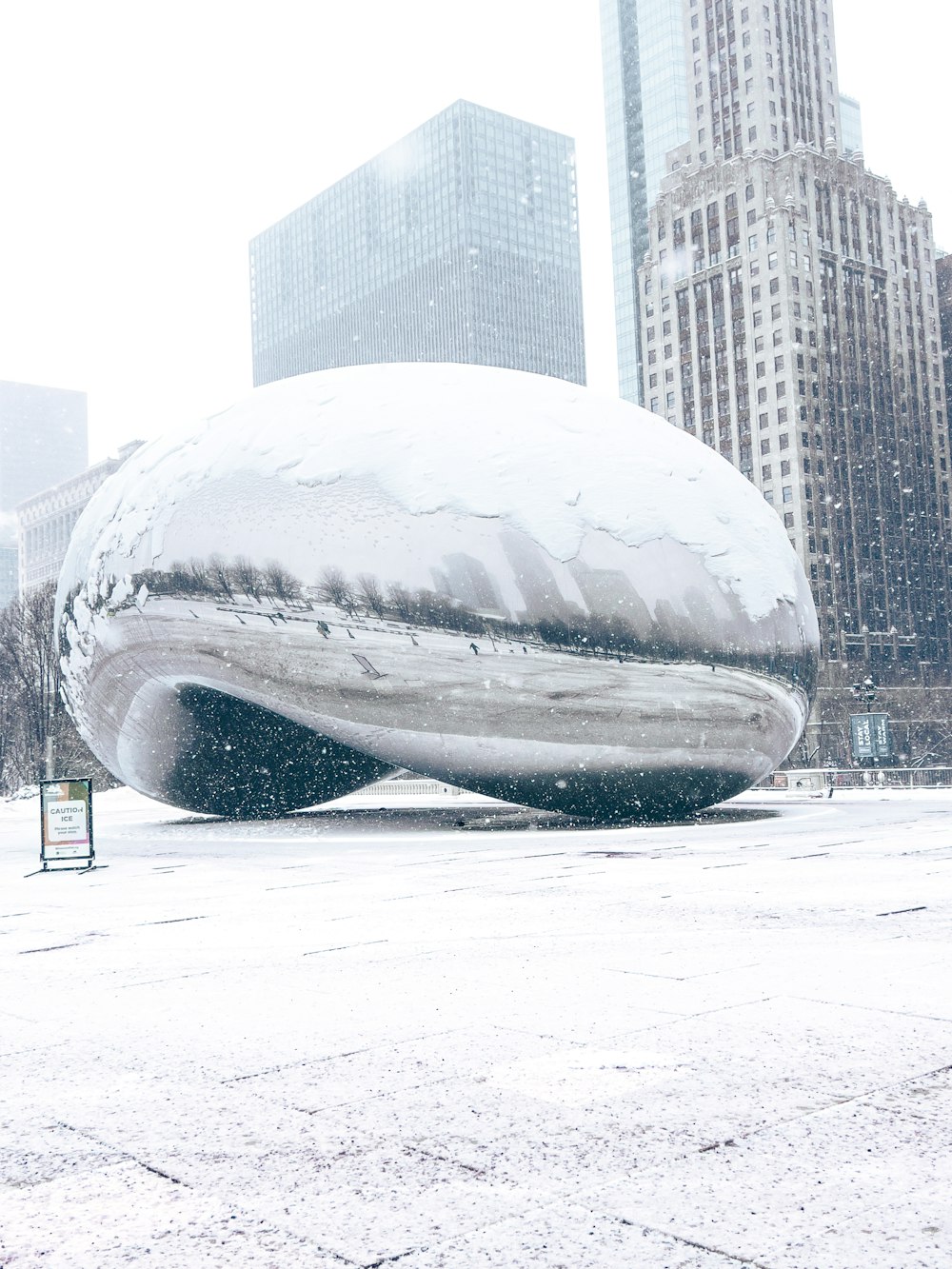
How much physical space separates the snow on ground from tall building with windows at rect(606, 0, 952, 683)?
107 m

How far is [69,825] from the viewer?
13.9m

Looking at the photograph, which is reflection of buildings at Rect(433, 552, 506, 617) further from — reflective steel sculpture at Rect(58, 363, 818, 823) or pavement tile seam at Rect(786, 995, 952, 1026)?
pavement tile seam at Rect(786, 995, 952, 1026)

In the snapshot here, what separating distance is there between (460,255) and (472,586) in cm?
17359

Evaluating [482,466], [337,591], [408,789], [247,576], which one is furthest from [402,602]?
[408,789]

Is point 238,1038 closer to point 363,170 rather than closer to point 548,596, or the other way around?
point 548,596

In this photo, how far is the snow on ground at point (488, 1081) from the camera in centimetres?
299

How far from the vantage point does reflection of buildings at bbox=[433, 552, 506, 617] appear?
15.4m

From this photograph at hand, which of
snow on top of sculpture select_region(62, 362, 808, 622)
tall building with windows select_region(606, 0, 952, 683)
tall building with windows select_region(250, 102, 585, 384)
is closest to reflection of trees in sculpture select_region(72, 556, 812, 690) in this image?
snow on top of sculpture select_region(62, 362, 808, 622)

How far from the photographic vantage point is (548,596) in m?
15.4

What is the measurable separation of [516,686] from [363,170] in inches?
7586

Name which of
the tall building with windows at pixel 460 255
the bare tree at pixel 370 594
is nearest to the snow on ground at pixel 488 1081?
the bare tree at pixel 370 594

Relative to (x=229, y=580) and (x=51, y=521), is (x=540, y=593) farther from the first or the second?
(x=51, y=521)

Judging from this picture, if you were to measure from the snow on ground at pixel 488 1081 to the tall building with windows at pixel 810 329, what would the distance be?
107 metres

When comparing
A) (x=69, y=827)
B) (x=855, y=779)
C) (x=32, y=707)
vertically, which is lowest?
(x=855, y=779)
